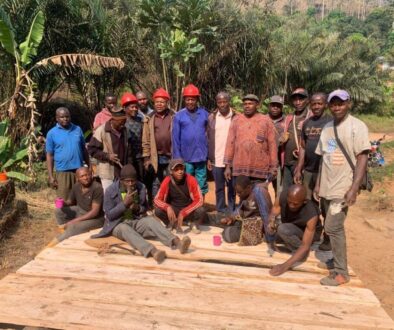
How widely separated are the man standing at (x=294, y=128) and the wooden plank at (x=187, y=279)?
1.77 metres

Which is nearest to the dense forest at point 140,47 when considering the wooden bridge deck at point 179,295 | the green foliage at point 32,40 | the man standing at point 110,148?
the green foliage at point 32,40

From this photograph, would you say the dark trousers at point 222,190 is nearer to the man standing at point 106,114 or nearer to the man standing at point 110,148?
the man standing at point 110,148

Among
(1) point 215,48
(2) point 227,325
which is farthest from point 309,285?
(1) point 215,48

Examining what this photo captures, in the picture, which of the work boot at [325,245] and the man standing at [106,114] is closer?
the work boot at [325,245]

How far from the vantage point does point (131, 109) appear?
5.30 m

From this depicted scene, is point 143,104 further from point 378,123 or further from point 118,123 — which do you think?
point 378,123

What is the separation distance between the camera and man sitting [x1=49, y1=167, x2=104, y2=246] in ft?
15.1

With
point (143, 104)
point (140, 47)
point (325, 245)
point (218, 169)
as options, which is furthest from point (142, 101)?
point (140, 47)

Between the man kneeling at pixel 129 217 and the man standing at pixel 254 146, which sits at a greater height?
the man standing at pixel 254 146

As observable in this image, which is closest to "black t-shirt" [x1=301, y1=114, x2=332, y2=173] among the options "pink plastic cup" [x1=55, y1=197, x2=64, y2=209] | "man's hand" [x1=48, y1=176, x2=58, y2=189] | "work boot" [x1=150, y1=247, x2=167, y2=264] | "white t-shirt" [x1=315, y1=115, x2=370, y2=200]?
"white t-shirt" [x1=315, y1=115, x2=370, y2=200]

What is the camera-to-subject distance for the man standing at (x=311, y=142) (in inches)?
176

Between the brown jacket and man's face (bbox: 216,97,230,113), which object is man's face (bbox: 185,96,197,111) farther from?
the brown jacket

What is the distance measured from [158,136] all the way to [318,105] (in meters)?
2.06

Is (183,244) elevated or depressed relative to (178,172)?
depressed
